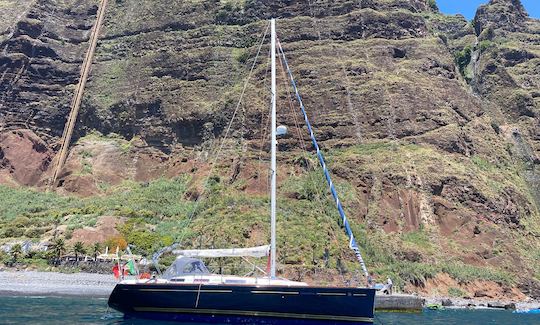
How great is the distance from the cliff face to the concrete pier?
9969 millimetres

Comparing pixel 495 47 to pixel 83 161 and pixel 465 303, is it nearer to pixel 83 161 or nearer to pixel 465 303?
pixel 465 303

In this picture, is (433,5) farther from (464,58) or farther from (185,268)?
(185,268)

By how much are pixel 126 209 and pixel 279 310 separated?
163ft

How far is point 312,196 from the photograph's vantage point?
70062mm

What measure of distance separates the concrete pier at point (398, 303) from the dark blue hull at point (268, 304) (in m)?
25.1

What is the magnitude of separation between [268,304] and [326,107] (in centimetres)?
5986

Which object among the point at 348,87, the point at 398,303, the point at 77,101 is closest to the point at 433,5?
the point at 348,87

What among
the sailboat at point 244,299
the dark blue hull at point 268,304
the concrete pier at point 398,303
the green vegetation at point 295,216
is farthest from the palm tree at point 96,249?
the dark blue hull at point 268,304

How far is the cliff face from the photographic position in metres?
72.9

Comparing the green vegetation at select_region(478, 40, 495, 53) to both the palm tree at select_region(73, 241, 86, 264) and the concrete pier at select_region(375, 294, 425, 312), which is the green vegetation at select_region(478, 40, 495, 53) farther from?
the palm tree at select_region(73, 241, 86, 264)

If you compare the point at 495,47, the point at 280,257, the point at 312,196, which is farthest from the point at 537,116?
the point at 280,257

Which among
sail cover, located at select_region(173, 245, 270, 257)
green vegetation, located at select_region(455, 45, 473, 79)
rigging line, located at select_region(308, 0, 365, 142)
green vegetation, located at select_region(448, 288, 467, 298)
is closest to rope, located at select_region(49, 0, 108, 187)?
rigging line, located at select_region(308, 0, 365, 142)

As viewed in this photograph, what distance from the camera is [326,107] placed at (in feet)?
279

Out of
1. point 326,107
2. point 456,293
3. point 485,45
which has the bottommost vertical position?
point 456,293
